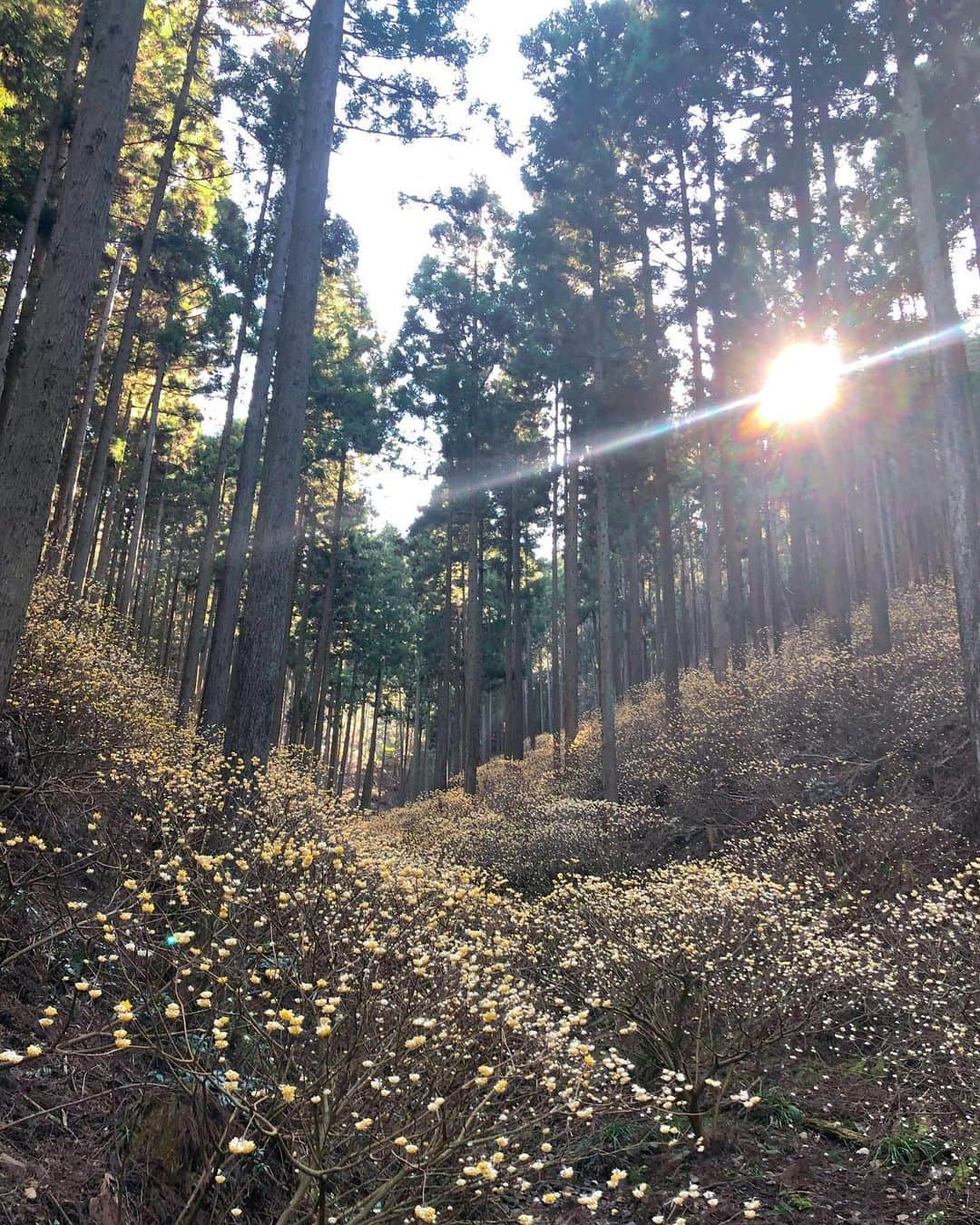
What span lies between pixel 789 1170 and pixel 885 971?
1.67 meters

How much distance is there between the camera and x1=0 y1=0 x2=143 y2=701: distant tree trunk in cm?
468

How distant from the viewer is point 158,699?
404 inches

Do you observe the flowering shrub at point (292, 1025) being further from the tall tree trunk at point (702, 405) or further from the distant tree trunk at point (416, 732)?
the distant tree trunk at point (416, 732)

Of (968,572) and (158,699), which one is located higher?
(968,572)

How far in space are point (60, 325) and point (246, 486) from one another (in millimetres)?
7808

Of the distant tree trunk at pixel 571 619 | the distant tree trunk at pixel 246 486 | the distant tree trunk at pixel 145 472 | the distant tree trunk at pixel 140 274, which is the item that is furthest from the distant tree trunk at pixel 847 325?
the distant tree trunk at pixel 145 472

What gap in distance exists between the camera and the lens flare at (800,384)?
15078 millimetres

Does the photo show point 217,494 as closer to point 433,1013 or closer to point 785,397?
point 785,397

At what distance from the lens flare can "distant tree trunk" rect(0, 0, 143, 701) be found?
13.1 m

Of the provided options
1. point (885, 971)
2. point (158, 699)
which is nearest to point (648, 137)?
point (158, 699)

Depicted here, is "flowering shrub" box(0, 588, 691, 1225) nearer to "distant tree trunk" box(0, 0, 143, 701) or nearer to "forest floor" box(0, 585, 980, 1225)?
"forest floor" box(0, 585, 980, 1225)

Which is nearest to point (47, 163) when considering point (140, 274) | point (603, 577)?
point (140, 274)

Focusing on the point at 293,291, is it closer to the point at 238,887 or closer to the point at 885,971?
the point at 238,887

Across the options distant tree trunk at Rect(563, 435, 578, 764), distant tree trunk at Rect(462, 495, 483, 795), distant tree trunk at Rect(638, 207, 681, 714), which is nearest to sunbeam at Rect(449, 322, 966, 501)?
distant tree trunk at Rect(638, 207, 681, 714)
